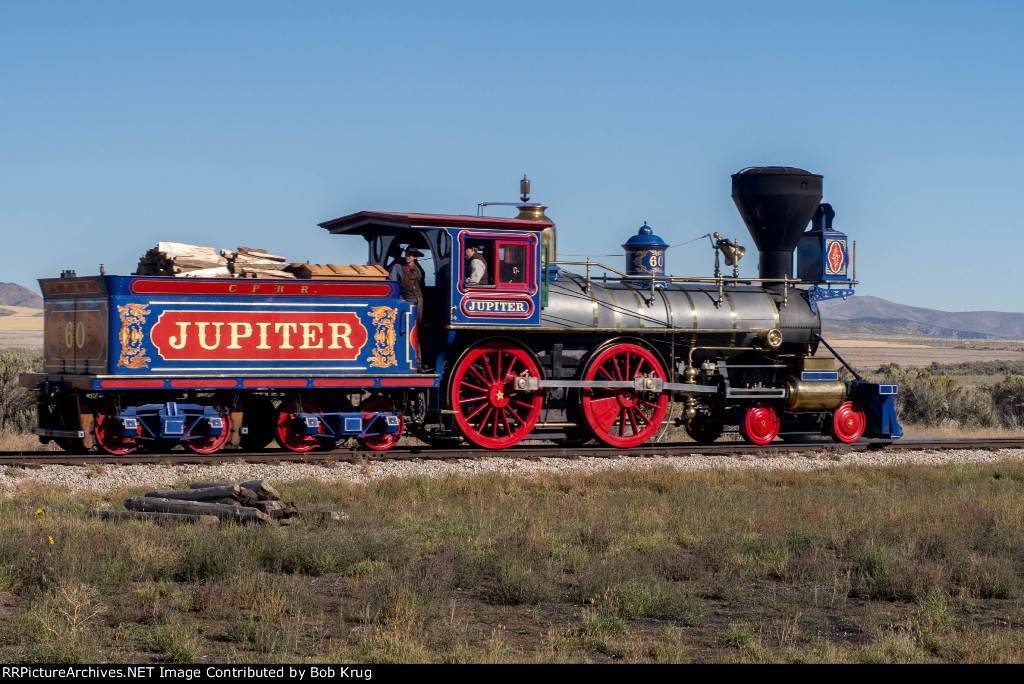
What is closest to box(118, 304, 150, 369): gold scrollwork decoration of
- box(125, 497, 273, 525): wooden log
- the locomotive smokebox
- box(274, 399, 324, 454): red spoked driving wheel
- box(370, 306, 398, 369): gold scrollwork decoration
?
box(274, 399, 324, 454): red spoked driving wheel

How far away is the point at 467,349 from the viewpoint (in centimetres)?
1612

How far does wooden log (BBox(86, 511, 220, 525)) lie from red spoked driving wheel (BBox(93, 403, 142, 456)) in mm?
3588

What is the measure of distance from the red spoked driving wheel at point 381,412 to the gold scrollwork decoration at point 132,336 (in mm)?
3163

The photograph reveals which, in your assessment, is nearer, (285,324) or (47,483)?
(47,483)

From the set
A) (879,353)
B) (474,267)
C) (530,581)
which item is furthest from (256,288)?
(879,353)

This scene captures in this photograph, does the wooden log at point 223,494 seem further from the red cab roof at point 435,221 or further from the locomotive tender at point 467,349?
the red cab roof at point 435,221

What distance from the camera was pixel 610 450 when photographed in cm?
1608

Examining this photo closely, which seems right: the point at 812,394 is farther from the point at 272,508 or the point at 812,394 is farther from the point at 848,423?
the point at 272,508

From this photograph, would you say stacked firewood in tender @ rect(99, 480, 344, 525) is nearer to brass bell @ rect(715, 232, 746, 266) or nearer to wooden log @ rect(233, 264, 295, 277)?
wooden log @ rect(233, 264, 295, 277)

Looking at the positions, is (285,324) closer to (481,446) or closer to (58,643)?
(481,446)

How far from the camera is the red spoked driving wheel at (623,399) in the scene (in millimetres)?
17094

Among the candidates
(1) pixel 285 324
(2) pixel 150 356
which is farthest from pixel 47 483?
(1) pixel 285 324

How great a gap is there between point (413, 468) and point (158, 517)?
173 inches
